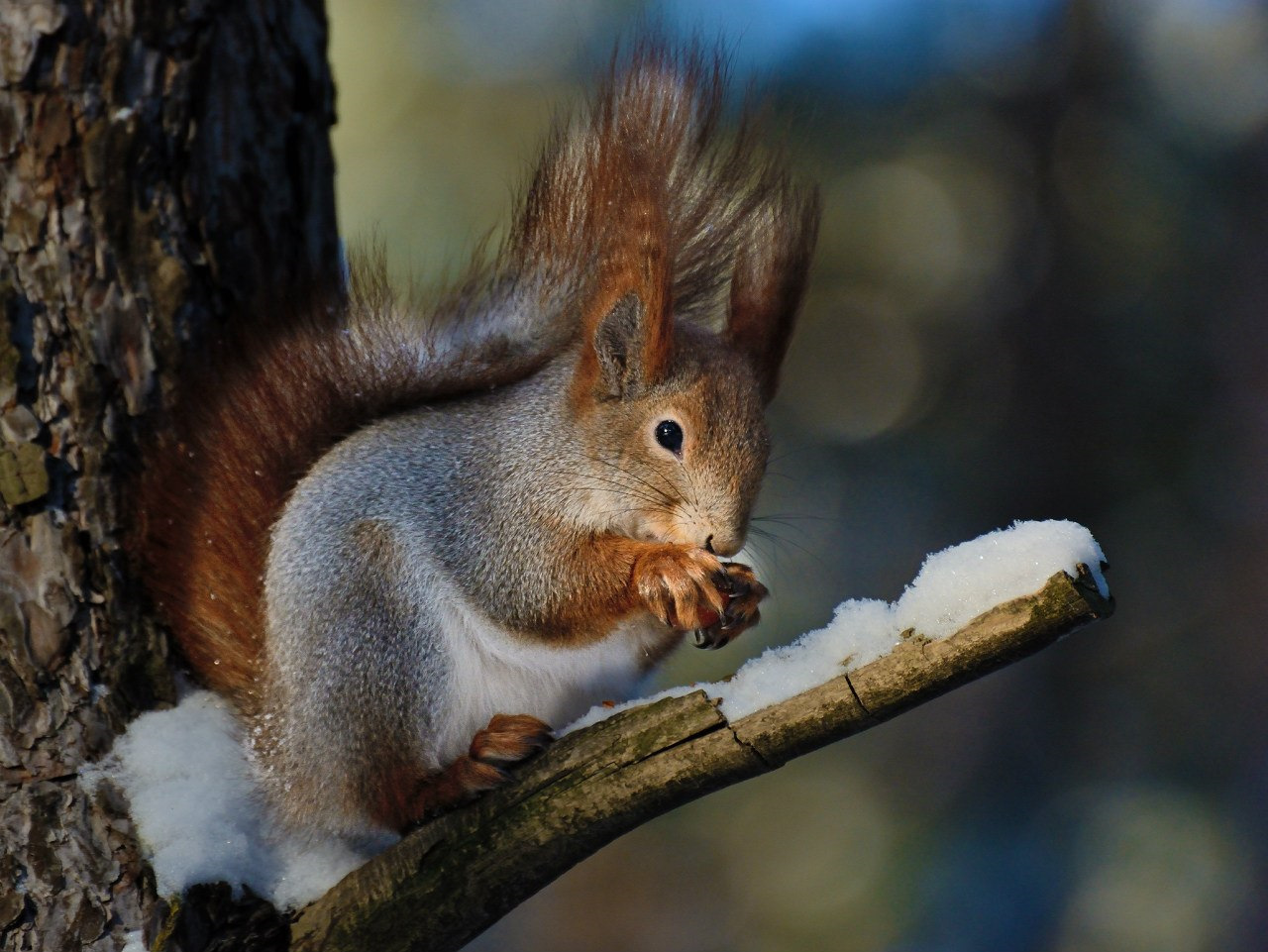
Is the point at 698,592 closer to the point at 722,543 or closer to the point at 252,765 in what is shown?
the point at 722,543

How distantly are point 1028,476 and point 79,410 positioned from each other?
267 cm

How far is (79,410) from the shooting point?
1.16m

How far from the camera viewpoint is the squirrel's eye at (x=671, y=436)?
133 cm

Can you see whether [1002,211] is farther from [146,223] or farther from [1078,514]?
[146,223]

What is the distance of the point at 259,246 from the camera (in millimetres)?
1319

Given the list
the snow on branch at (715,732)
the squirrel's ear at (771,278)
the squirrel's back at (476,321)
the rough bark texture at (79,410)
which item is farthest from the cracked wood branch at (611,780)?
the squirrel's ear at (771,278)

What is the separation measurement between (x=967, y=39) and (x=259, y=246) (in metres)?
2.83

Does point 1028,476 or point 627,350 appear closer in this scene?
point 627,350

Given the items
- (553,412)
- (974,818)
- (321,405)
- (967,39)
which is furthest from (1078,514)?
(321,405)

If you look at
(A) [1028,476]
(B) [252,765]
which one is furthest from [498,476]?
(A) [1028,476]

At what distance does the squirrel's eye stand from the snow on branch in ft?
1.10

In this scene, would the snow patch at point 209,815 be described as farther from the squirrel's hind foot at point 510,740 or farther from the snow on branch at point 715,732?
the squirrel's hind foot at point 510,740

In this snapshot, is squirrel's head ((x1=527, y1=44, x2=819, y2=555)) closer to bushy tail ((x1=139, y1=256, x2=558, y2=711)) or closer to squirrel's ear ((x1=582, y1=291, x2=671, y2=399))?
squirrel's ear ((x1=582, y1=291, x2=671, y2=399))

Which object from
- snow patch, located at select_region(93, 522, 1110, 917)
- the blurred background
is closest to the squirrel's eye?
snow patch, located at select_region(93, 522, 1110, 917)
